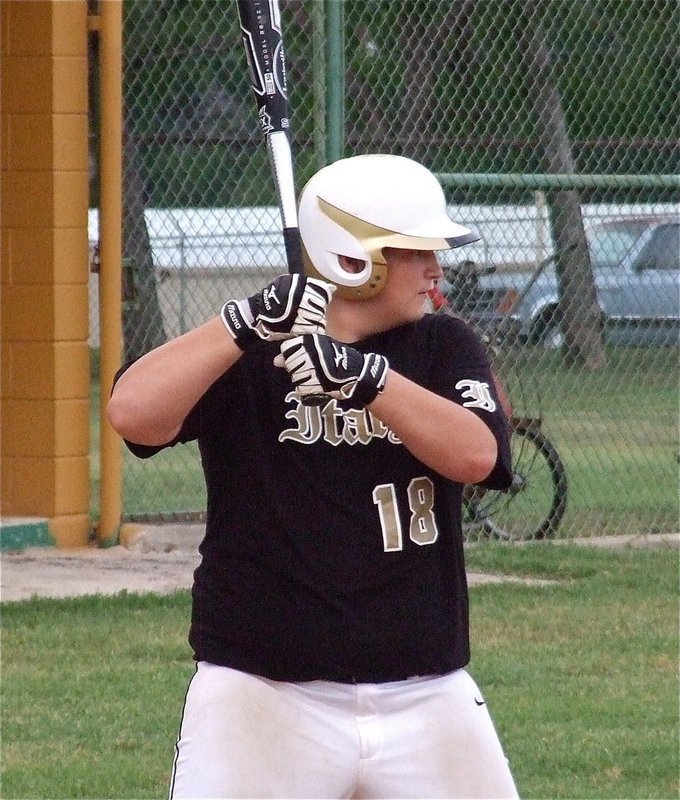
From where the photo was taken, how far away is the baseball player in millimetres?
2736

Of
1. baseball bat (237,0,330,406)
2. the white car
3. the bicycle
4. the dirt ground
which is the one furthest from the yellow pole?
baseball bat (237,0,330,406)

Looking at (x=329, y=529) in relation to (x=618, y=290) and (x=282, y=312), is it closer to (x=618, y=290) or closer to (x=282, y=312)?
(x=282, y=312)

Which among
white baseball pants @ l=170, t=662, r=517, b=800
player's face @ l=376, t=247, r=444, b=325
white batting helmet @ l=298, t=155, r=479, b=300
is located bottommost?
white baseball pants @ l=170, t=662, r=517, b=800

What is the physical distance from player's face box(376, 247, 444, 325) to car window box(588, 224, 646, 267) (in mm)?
6000

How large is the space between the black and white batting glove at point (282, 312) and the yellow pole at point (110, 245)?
5.20 meters

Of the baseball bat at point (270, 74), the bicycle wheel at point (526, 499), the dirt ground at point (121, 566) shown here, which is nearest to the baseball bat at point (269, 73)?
the baseball bat at point (270, 74)

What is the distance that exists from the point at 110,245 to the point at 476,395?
208 inches

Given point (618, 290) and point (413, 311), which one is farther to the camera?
point (618, 290)

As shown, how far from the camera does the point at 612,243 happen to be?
8.86 metres

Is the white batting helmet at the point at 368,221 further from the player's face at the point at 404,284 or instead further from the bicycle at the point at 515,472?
the bicycle at the point at 515,472

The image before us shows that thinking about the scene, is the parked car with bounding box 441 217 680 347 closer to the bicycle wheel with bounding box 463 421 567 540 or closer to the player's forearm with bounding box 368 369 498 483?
the bicycle wheel with bounding box 463 421 567 540

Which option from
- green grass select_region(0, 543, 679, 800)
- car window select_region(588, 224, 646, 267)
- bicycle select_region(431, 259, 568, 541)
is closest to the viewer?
green grass select_region(0, 543, 679, 800)

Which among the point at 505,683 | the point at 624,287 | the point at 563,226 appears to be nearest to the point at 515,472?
the point at 563,226

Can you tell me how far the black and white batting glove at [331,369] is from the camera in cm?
257
